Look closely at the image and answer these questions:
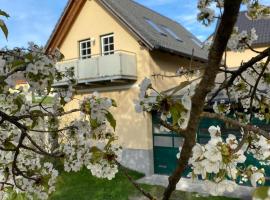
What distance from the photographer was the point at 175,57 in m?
14.7

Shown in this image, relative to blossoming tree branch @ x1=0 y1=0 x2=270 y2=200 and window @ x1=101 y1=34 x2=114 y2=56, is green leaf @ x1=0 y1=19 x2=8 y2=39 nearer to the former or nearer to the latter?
blossoming tree branch @ x1=0 y1=0 x2=270 y2=200

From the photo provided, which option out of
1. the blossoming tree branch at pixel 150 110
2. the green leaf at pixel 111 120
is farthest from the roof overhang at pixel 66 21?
the green leaf at pixel 111 120

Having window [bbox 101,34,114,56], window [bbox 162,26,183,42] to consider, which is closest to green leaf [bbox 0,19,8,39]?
window [bbox 101,34,114,56]

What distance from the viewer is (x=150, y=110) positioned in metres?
1.61

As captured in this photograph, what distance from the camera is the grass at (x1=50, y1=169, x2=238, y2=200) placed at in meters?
10.2

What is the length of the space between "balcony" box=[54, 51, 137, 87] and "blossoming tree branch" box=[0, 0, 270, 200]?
9799mm

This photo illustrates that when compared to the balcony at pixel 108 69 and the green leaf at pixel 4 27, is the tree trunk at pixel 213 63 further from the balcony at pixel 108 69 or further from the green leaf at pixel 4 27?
the balcony at pixel 108 69

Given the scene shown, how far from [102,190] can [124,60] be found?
4.32 m

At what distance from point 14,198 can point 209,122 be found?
9559mm

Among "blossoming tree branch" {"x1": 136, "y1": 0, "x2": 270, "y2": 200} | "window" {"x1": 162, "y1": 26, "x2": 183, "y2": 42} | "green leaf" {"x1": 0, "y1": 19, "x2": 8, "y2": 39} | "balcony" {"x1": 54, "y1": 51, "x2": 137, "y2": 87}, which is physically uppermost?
"window" {"x1": 162, "y1": 26, "x2": 183, "y2": 42}

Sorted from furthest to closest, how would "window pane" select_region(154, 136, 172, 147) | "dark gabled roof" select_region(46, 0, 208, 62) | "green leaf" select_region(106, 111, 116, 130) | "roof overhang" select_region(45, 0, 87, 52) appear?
"roof overhang" select_region(45, 0, 87, 52) → "dark gabled roof" select_region(46, 0, 208, 62) → "window pane" select_region(154, 136, 172, 147) → "green leaf" select_region(106, 111, 116, 130)

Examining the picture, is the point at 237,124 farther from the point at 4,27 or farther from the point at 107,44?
the point at 107,44

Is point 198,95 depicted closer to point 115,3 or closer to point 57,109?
point 57,109

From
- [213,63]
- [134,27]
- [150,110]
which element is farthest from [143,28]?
[213,63]
